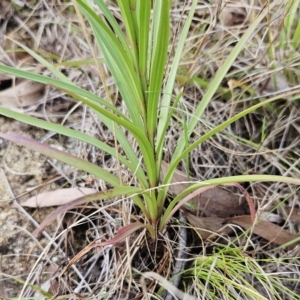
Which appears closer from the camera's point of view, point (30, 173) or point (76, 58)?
point (30, 173)

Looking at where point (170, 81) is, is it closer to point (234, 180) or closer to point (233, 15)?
point (234, 180)

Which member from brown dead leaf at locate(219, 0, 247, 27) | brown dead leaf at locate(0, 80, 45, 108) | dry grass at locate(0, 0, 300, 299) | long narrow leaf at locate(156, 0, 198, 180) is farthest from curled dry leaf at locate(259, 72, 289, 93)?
brown dead leaf at locate(0, 80, 45, 108)

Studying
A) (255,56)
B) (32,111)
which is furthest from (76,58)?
(255,56)

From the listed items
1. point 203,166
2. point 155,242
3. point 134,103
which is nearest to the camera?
point 134,103

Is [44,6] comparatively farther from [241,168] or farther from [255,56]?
[241,168]

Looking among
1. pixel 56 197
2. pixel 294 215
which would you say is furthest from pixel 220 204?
pixel 56 197
